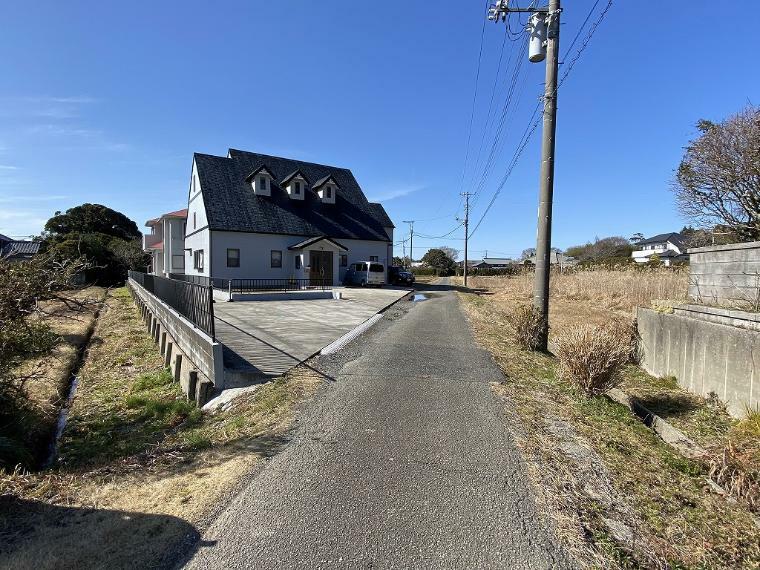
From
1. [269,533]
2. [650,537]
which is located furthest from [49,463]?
[650,537]

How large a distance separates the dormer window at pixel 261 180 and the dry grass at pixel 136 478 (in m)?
23.1

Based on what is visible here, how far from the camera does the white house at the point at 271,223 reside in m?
26.1

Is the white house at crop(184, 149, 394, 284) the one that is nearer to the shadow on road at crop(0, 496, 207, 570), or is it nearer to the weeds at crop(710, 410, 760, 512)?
the shadow on road at crop(0, 496, 207, 570)

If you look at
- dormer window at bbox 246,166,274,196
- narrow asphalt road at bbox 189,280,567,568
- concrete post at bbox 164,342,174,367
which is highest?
dormer window at bbox 246,166,274,196

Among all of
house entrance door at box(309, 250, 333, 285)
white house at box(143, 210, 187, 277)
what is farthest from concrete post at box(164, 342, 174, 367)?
white house at box(143, 210, 187, 277)

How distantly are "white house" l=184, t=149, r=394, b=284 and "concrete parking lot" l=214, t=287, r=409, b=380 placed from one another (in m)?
8.90

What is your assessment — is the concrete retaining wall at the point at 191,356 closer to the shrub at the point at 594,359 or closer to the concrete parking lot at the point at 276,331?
the concrete parking lot at the point at 276,331

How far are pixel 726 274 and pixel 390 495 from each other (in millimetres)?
6529

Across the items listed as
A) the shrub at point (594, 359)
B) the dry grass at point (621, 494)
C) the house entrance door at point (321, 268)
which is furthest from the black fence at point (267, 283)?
the dry grass at point (621, 494)

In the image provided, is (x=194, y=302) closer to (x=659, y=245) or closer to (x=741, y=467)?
(x=741, y=467)

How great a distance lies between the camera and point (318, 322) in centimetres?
1227

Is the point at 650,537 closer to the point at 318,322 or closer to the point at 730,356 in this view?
the point at 730,356

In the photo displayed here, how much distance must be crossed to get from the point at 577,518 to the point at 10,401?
22.6 feet

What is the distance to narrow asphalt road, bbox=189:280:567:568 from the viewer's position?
254 centimetres
